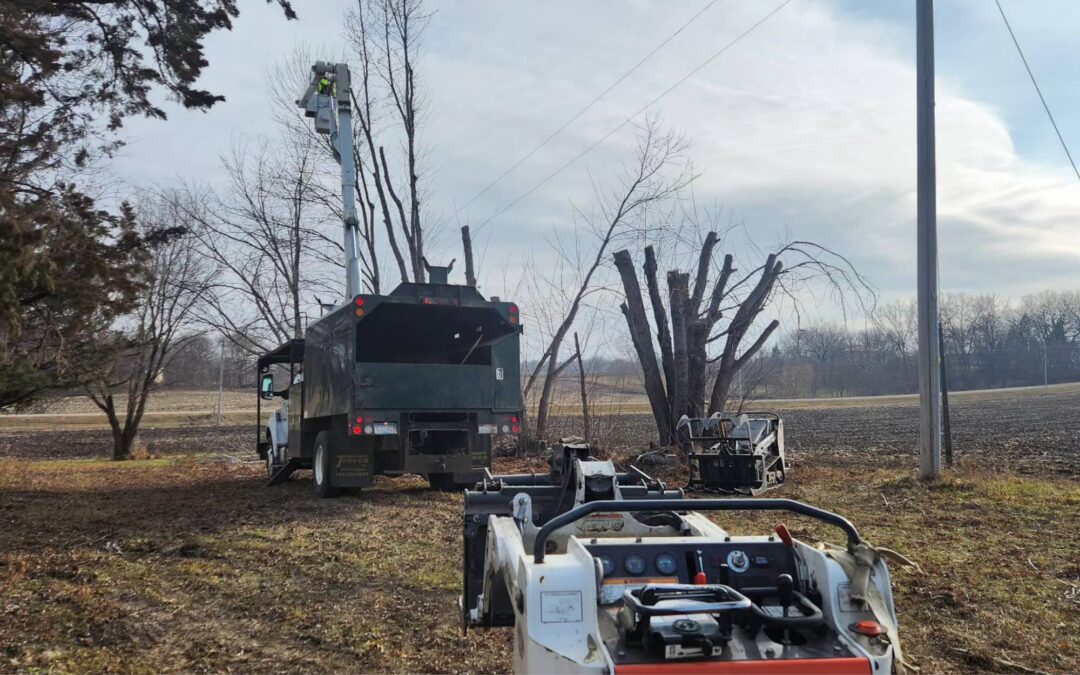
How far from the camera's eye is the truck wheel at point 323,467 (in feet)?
37.0

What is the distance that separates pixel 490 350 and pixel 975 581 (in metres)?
7.12

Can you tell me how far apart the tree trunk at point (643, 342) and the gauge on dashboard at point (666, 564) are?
43.6 ft

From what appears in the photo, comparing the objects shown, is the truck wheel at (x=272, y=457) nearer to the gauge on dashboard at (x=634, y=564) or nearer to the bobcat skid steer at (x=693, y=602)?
the bobcat skid steer at (x=693, y=602)

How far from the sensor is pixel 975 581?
579 centimetres

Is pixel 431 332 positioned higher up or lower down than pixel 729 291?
lower down

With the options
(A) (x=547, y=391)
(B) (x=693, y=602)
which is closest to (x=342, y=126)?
(A) (x=547, y=391)

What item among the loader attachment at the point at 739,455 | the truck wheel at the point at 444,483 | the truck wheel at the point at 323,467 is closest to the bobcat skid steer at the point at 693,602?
the loader attachment at the point at 739,455

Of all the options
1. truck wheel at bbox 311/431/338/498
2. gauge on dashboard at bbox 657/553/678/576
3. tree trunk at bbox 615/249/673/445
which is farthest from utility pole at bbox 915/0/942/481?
gauge on dashboard at bbox 657/553/678/576

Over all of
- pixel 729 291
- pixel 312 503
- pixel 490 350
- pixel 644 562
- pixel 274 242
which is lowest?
pixel 312 503

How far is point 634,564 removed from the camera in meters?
3.31

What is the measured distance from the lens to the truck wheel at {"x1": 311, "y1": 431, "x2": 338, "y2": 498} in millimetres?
11279

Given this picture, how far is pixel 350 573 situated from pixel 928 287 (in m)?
8.63

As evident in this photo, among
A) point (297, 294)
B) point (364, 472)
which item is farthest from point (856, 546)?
point (297, 294)

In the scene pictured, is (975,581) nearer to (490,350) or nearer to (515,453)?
(490,350)
